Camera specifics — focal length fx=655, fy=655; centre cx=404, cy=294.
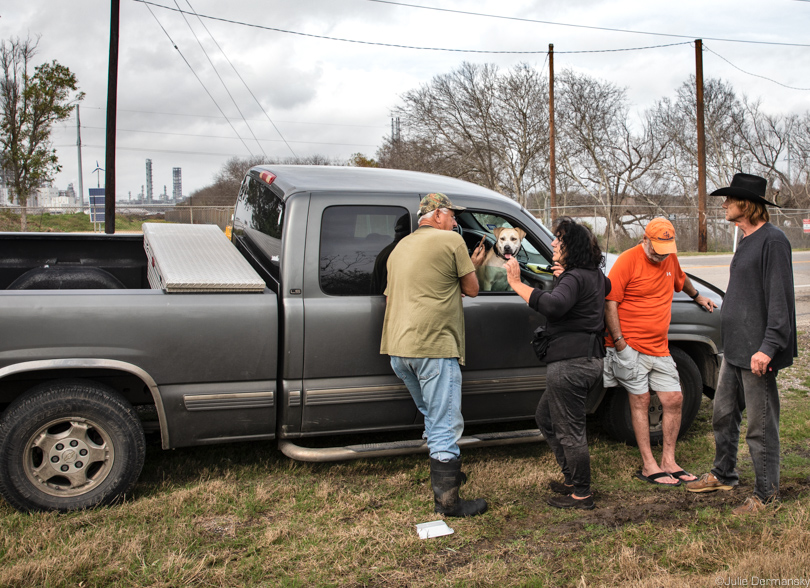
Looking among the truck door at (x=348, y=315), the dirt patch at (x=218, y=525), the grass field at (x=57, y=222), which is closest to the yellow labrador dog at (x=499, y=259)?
the truck door at (x=348, y=315)

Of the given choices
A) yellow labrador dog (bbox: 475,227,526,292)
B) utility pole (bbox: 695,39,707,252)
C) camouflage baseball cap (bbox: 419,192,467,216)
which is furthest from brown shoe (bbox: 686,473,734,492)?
utility pole (bbox: 695,39,707,252)

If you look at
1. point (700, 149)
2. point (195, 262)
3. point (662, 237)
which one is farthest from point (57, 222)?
point (662, 237)

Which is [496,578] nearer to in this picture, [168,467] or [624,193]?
[168,467]

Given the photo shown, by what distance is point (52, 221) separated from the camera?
88.2 feet

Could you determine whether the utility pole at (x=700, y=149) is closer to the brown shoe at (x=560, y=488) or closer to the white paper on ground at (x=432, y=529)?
the brown shoe at (x=560, y=488)

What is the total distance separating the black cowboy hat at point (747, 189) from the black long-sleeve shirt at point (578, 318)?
0.82 meters

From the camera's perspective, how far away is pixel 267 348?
3.62m

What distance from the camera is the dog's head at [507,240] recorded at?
4.20 metres

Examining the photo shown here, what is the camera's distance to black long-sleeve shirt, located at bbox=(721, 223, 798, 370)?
134 inches

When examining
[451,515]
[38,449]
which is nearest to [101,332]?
[38,449]

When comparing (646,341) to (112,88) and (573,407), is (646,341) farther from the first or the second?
(112,88)

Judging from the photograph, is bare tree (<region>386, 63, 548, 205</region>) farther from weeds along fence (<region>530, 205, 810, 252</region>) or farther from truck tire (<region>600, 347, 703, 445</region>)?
truck tire (<region>600, 347, 703, 445</region>)

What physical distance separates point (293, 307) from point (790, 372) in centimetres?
542

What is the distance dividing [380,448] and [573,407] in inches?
45.7
